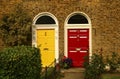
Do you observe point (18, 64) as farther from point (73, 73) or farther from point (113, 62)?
point (113, 62)

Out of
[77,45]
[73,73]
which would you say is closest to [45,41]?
[77,45]

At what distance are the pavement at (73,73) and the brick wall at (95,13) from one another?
1472 millimetres

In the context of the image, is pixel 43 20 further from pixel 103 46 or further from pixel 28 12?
pixel 103 46

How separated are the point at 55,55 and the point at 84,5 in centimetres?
337

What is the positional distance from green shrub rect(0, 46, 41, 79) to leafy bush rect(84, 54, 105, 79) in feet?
17.3

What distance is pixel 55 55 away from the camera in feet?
75.3

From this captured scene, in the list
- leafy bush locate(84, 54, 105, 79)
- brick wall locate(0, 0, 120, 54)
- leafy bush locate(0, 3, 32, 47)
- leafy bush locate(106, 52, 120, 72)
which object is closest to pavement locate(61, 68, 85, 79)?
leafy bush locate(84, 54, 105, 79)

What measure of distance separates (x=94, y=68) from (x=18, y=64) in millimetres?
6689

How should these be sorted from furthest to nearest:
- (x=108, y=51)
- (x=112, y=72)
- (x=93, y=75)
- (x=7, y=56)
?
(x=108, y=51) < (x=112, y=72) < (x=93, y=75) < (x=7, y=56)

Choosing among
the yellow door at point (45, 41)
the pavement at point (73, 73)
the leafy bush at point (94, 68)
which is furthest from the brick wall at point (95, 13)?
the leafy bush at point (94, 68)

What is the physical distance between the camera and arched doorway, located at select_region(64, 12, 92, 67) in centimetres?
2288

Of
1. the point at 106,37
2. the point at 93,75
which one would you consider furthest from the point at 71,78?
the point at 106,37

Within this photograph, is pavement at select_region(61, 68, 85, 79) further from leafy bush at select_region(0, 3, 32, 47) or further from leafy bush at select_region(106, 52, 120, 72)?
leafy bush at select_region(0, 3, 32, 47)

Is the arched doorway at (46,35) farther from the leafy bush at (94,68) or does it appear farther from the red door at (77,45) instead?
the leafy bush at (94,68)
